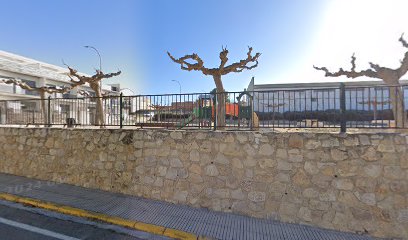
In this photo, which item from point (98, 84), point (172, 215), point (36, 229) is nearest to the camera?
point (36, 229)

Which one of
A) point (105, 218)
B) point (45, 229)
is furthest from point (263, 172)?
point (45, 229)

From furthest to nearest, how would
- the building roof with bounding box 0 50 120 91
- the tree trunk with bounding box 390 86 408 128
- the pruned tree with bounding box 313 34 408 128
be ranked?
1. the building roof with bounding box 0 50 120 91
2. the pruned tree with bounding box 313 34 408 128
3. the tree trunk with bounding box 390 86 408 128

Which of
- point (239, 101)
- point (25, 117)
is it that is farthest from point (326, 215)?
point (25, 117)

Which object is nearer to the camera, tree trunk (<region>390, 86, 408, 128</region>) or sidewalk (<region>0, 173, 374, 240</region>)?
sidewalk (<region>0, 173, 374, 240</region>)

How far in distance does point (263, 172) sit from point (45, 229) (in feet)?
13.9

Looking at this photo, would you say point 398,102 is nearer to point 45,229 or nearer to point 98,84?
point 45,229

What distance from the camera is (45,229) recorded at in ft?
13.6

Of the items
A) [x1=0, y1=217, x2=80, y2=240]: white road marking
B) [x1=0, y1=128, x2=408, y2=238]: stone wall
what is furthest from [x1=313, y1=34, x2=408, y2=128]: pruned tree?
[x1=0, y1=217, x2=80, y2=240]: white road marking

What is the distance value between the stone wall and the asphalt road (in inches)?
59.6

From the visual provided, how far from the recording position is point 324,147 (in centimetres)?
434

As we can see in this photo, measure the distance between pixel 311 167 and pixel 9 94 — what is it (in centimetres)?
4247

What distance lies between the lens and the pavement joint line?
4043 millimetres

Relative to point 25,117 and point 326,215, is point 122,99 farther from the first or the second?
point 326,215

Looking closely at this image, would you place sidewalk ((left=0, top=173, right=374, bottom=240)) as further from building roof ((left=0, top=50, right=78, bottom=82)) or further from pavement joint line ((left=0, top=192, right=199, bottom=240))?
building roof ((left=0, top=50, right=78, bottom=82))
